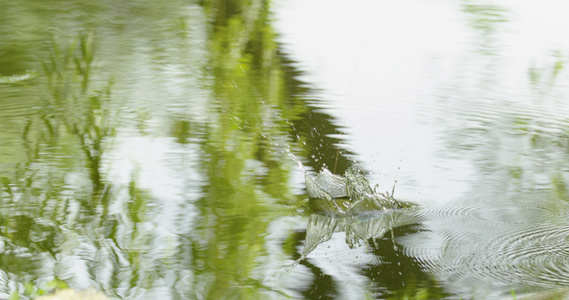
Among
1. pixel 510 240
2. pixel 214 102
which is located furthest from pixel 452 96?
pixel 510 240

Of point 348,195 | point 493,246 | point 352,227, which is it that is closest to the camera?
point 493,246

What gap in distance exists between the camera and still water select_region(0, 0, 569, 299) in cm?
177

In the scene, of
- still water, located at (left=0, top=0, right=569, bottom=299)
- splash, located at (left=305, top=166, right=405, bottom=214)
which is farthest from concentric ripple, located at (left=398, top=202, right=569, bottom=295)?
splash, located at (left=305, top=166, right=405, bottom=214)

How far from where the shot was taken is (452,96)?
11.2 ft

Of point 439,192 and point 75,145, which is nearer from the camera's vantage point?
point 439,192

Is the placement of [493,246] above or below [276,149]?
above

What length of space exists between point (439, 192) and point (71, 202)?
4.00 feet

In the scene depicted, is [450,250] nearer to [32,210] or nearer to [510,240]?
[510,240]

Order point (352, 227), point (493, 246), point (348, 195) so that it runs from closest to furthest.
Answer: point (493, 246)
point (352, 227)
point (348, 195)

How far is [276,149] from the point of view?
2.75m

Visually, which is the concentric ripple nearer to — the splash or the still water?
the still water

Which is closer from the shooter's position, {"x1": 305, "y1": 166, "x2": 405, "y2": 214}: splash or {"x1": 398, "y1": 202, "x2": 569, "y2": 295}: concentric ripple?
{"x1": 398, "y1": 202, "x2": 569, "y2": 295}: concentric ripple

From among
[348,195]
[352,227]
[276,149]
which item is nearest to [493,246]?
[352,227]

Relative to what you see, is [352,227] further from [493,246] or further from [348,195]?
[493,246]
